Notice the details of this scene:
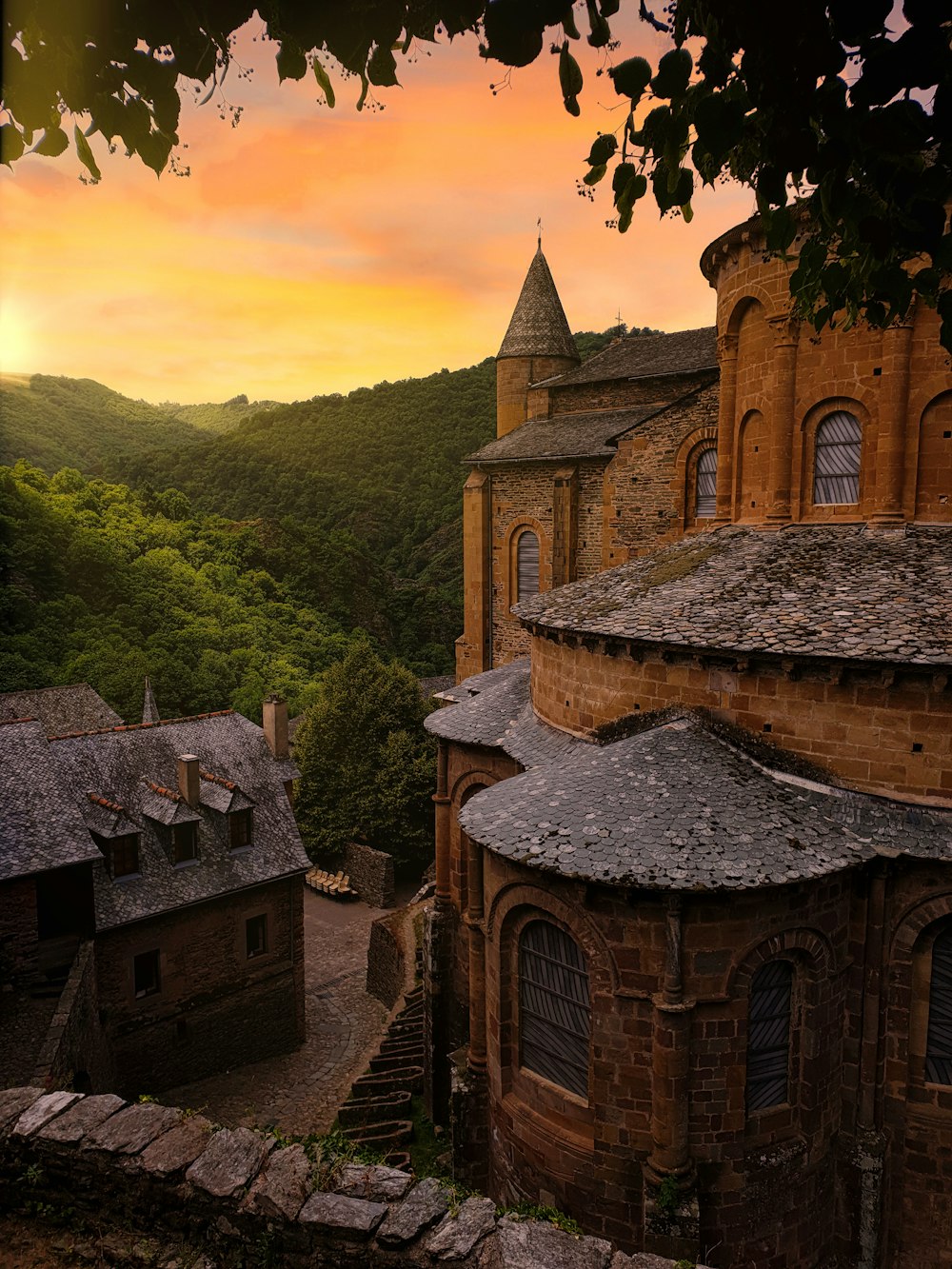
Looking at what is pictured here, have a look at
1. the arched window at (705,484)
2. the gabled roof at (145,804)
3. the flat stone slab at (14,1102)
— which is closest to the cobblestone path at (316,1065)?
the gabled roof at (145,804)

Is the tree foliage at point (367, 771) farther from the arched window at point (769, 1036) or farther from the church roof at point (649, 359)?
the arched window at point (769, 1036)

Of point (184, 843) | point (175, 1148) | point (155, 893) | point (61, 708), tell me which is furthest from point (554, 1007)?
point (61, 708)

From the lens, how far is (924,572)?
10.5 meters

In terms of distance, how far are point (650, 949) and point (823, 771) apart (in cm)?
316

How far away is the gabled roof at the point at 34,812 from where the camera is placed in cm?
1560

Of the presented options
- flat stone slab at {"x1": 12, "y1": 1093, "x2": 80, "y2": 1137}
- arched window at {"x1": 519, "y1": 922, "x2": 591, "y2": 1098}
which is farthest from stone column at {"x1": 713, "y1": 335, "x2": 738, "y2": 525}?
flat stone slab at {"x1": 12, "y1": 1093, "x2": 80, "y2": 1137}

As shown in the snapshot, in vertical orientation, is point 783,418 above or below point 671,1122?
above

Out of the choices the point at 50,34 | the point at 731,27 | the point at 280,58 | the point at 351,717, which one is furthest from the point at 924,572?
the point at 351,717

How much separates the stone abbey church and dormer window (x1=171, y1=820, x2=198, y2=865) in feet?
35.0

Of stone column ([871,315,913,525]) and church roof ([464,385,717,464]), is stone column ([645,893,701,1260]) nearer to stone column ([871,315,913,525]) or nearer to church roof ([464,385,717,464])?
stone column ([871,315,913,525])

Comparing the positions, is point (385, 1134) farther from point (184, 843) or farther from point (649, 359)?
point (649, 359)

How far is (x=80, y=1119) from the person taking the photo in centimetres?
591

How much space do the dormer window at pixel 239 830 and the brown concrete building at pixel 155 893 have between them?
0.04 meters

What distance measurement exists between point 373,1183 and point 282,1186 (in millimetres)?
627
